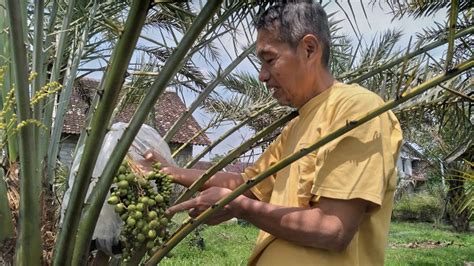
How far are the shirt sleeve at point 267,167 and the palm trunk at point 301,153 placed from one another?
10.7 inches

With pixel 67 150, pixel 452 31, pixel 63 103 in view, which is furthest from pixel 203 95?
pixel 67 150

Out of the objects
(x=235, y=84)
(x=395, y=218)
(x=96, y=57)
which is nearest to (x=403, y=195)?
(x=395, y=218)

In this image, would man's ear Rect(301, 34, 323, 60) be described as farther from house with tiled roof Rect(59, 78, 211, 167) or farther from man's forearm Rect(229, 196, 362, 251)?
house with tiled roof Rect(59, 78, 211, 167)

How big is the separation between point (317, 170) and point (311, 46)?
0.33 metres

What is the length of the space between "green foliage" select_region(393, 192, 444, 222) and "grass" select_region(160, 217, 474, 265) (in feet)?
16.8

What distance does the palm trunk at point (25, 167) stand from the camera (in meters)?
1.64

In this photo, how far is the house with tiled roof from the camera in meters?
4.18

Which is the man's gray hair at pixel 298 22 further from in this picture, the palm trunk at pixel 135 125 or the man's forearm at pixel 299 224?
the man's forearm at pixel 299 224

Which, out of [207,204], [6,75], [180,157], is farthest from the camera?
[180,157]

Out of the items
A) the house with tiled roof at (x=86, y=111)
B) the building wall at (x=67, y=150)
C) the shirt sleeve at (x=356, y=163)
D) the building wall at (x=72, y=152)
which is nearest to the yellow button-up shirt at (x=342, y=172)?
the shirt sleeve at (x=356, y=163)

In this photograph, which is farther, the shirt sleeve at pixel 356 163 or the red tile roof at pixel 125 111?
the red tile roof at pixel 125 111

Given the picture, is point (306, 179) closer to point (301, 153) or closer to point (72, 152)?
point (301, 153)

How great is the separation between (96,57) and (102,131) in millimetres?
1742

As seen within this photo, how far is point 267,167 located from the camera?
1771 millimetres
